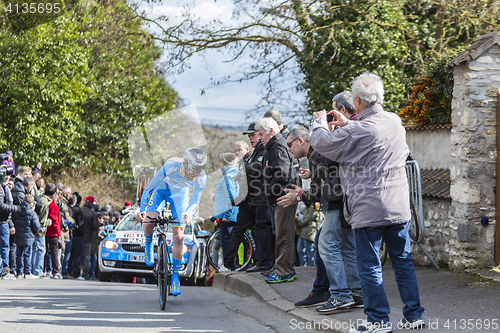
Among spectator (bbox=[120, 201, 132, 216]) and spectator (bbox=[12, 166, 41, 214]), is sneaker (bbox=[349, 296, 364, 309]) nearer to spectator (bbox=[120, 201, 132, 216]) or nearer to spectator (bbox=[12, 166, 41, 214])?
spectator (bbox=[12, 166, 41, 214])

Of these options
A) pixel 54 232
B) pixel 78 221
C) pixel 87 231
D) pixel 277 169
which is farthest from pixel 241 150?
pixel 87 231

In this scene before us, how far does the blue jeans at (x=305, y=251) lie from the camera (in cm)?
1310

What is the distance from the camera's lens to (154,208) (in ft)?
24.3

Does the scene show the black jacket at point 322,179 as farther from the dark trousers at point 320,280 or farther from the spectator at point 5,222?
the spectator at point 5,222

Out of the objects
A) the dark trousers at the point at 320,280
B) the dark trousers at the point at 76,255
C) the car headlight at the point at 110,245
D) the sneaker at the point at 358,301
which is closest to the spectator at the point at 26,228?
the car headlight at the point at 110,245

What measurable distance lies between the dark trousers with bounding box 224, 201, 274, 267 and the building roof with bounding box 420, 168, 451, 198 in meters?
2.56

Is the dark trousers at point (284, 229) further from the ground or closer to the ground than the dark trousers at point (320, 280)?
further from the ground

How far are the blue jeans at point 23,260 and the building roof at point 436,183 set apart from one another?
299 inches

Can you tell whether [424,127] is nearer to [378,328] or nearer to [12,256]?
[378,328]

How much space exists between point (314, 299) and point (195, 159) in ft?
7.07

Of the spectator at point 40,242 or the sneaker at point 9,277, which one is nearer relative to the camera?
the sneaker at point 9,277

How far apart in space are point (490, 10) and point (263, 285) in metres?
12.3

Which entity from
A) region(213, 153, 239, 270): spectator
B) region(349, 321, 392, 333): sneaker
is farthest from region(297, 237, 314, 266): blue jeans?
region(349, 321, 392, 333): sneaker

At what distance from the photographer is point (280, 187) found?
7.54m
